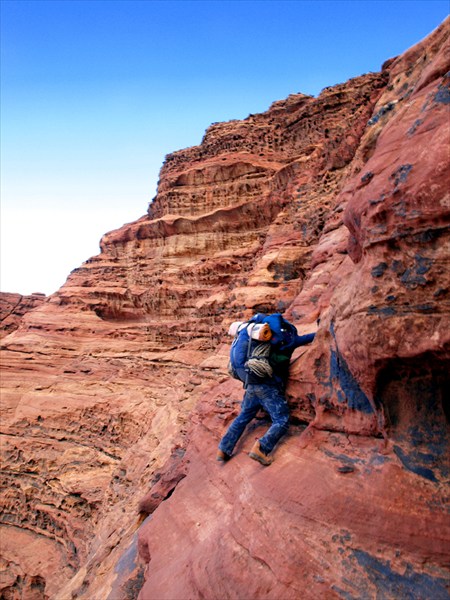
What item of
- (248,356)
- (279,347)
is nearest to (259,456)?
(248,356)

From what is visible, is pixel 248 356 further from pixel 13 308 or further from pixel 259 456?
pixel 13 308

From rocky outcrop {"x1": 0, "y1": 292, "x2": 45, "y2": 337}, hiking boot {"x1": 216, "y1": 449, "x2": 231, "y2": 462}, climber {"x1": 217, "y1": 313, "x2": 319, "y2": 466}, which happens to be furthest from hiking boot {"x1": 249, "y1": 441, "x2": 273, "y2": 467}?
rocky outcrop {"x1": 0, "y1": 292, "x2": 45, "y2": 337}

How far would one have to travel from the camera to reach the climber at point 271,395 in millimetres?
4496

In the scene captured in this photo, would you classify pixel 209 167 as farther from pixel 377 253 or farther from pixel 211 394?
pixel 377 253

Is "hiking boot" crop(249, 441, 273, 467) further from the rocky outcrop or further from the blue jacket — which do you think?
the rocky outcrop

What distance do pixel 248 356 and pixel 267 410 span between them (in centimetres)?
63

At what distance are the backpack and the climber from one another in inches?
2.5

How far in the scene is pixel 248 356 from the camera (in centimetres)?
492

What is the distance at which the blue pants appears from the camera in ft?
14.8

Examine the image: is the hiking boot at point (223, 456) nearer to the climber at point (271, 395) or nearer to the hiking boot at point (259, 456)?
the climber at point (271, 395)

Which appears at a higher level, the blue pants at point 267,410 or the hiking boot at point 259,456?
the blue pants at point 267,410

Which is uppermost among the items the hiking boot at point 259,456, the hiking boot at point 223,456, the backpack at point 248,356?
the backpack at point 248,356

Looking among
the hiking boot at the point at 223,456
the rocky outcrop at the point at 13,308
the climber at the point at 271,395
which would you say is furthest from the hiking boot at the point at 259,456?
the rocky outcrop at the point at 13,308

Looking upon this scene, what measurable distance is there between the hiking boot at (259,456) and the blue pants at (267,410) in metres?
0.05
